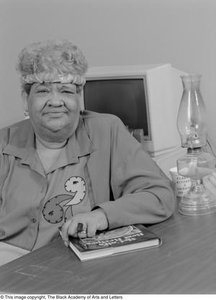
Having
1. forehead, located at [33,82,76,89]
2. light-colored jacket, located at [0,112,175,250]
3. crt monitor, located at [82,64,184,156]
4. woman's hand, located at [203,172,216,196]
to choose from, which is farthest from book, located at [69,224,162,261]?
crt monitor, located at [82,64,184,156]

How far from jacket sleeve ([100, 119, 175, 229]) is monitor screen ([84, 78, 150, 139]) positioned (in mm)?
308

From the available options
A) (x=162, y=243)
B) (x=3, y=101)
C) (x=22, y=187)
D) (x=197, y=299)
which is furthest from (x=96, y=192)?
Answer: (x=3, y=101)

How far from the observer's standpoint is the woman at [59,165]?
5.19 ft

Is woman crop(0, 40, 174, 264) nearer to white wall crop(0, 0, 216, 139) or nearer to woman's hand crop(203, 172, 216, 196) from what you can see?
woman's hand crop(203, 172, 216, 196)

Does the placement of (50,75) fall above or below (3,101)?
above

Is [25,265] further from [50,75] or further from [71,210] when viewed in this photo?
[50,75]

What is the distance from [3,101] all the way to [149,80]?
1.34 meters

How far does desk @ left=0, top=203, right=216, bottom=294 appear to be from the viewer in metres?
1.10

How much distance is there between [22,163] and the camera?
1.65 m

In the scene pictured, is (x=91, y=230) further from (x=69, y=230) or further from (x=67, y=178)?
(x=67, y=178)

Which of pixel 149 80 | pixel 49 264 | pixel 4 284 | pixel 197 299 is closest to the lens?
pixel 197 299

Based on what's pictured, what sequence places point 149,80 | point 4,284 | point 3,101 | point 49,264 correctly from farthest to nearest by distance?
point 3,101, point 149,80, point 49,264, point 4,284

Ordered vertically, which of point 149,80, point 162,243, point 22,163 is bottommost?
point 162,243

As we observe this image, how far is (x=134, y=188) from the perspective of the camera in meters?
1.55
